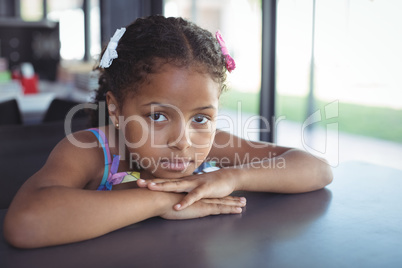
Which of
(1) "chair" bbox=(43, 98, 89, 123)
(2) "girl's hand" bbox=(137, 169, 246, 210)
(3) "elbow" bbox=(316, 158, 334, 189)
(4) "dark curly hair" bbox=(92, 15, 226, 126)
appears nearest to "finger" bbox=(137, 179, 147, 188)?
(2) "girl's hand" bbox=(137, 169, 246, 210)

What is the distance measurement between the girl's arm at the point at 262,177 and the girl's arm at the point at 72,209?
0.08 ft

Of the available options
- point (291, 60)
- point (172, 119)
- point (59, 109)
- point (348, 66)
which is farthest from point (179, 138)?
point (348, 66)

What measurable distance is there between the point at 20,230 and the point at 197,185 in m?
0.33

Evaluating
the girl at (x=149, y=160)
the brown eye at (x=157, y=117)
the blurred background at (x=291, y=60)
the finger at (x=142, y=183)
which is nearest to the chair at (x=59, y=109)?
the blurred background at (x=291, y=60)

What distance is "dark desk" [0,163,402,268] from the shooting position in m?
0.59

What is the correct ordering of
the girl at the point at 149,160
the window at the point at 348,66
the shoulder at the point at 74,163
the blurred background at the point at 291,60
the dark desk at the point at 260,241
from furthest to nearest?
the window at the point at 348,66
the blurred background at the point at 291,60
the shoulder at the point at 74,163
the girl at the point at 149,160
the dark desk at the point at 260,241

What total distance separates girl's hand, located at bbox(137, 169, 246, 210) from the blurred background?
1.21ft

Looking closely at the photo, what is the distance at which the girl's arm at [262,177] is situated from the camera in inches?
32.0

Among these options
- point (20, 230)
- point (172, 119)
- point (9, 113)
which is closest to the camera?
point (20, 230)

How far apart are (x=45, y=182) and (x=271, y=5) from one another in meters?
1.49

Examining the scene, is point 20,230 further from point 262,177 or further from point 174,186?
point 262,177

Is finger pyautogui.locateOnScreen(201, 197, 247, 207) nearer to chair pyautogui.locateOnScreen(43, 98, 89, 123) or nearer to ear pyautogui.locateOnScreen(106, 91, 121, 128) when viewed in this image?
ear pyautogui.locateOnScreen(106, 91, 121, 128)

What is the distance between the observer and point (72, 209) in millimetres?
697

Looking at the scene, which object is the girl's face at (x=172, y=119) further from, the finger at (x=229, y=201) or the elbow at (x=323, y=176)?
the elbow at (x=323, y=176)
